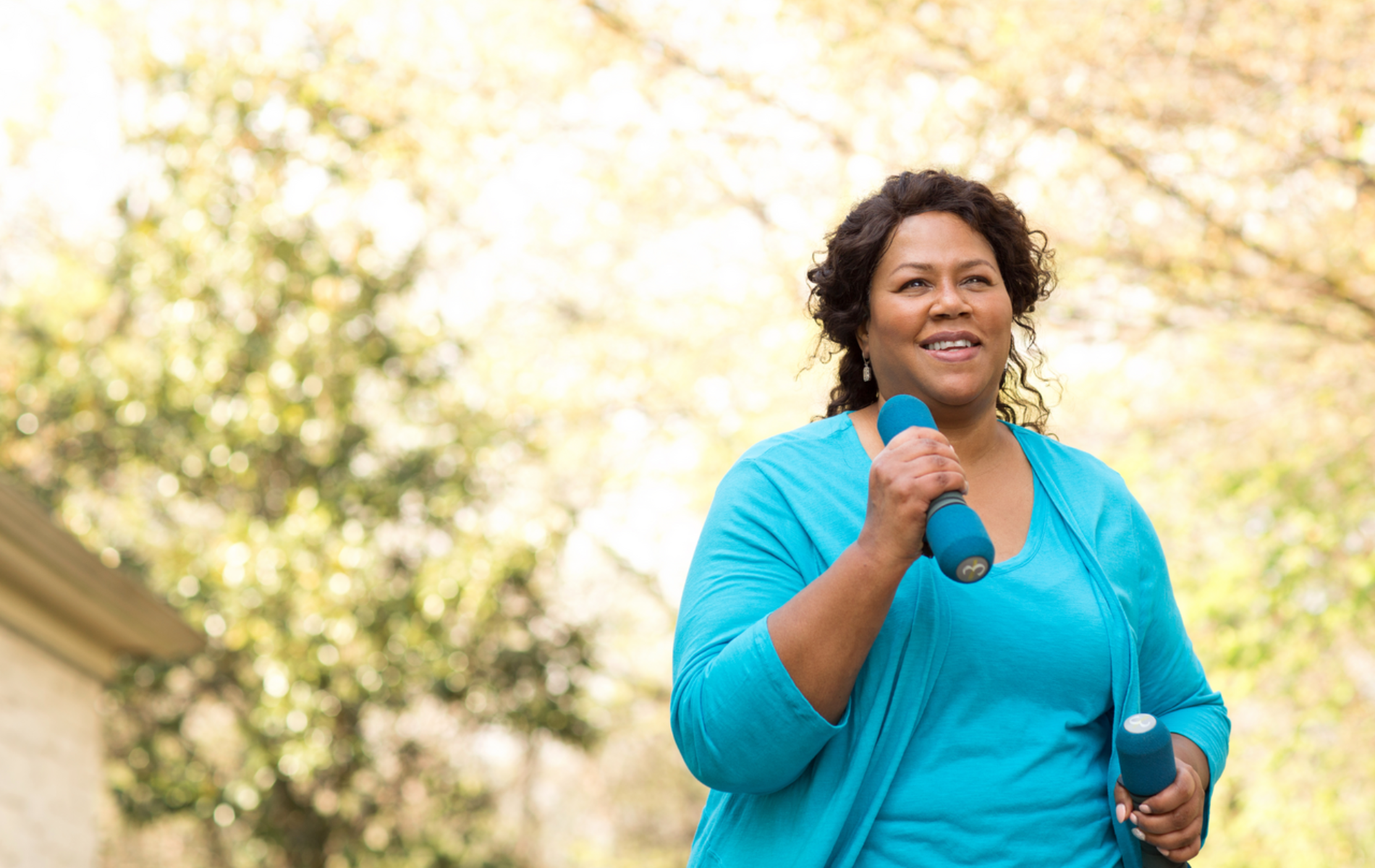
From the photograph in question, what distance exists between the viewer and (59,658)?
7305mm

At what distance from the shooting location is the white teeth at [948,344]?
196 centimetres

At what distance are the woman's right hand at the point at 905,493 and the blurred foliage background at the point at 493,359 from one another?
227 inches

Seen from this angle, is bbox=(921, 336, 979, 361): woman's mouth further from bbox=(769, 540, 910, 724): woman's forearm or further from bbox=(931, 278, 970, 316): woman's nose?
bbox=(769, 540, 910, 724): woman's forearm

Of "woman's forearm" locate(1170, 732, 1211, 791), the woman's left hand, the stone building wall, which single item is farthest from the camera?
the stone building wall

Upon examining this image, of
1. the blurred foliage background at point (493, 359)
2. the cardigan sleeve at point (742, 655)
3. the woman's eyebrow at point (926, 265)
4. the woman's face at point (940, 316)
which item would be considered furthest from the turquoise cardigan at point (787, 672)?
the blurred foliage background at point (493, 359)

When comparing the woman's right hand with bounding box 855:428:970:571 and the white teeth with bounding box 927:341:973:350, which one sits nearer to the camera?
the woman's right hand with bounding box 855:428:970:571

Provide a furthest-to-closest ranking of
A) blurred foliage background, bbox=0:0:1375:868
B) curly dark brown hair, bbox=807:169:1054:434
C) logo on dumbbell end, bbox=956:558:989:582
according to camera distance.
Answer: blurred foliage background, bbox=0:0:1375:868
curly dark brown hair, bbox=807:169:1054:434
logo on dumbbell end, bbox=956:558:989:582

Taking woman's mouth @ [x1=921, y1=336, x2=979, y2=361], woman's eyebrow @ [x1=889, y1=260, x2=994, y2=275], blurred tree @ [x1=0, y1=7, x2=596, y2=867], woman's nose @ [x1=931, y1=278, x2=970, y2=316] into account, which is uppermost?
woman's eyebrow @ [x1=889, y1=260, x2=994, y2=275]

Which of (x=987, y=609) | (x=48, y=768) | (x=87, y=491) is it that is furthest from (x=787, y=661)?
(x=87, y=491)

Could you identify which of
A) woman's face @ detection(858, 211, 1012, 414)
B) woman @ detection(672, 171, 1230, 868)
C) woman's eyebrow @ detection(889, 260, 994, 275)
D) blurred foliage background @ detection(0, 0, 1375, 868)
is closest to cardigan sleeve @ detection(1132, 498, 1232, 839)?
woman @ detection(672, 171, 1230, 868)

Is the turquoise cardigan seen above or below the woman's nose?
below

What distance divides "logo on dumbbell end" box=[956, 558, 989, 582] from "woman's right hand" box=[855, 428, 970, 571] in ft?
0.22

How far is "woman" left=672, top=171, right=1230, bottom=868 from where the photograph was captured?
1606 mm

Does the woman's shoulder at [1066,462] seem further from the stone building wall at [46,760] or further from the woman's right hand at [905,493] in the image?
the stone building wall at [46,760]
